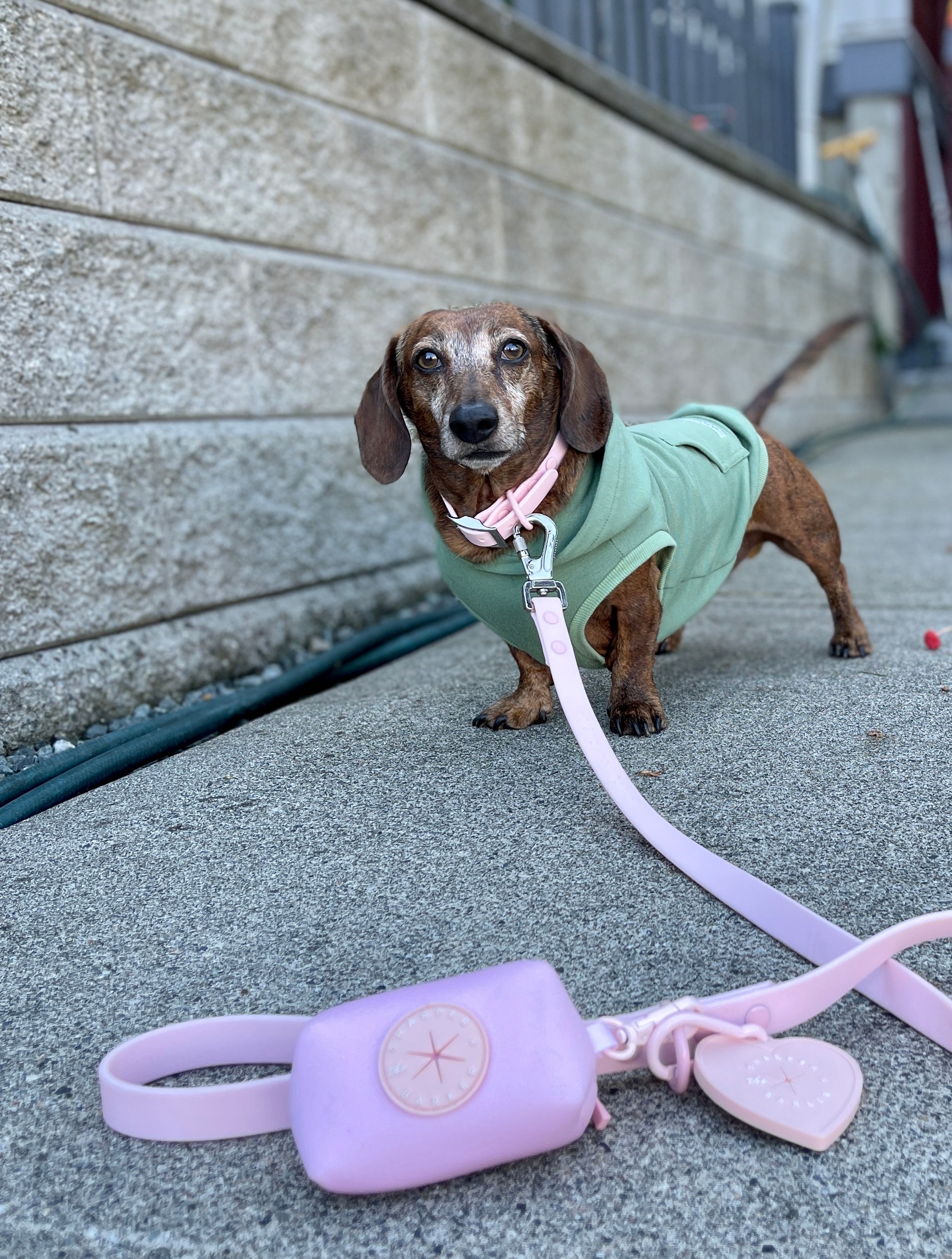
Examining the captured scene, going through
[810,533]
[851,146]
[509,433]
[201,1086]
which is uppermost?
[851,146]

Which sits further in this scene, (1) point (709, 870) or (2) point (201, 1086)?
(1) point (709, 870)

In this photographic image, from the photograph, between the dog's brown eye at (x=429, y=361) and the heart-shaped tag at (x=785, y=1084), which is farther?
the dog's brown eye at (x=429, y=361)

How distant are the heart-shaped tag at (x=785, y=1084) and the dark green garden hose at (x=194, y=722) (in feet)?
5.28

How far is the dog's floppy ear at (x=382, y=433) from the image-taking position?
254cm

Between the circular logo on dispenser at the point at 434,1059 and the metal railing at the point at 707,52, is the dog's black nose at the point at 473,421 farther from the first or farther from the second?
the metal railing at the point at 707,52

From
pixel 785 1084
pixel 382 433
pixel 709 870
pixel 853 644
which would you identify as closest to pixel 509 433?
pixel 382 433

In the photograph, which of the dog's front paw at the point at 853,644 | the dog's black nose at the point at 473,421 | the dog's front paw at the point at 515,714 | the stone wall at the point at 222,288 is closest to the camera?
the dog's black nose at the point at 473,421

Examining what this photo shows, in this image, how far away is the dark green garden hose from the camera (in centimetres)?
247

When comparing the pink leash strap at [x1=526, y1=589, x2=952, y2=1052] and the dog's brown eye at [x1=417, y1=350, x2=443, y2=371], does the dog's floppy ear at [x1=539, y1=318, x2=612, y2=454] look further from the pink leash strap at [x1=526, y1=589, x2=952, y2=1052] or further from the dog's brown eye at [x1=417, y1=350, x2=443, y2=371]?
the pink leash strap at [x1=526, y1=589, x2=952, y2=1052]

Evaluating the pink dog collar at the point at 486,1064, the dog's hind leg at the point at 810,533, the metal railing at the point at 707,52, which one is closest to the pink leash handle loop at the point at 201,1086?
the pink dog collar at the point at 486,1064

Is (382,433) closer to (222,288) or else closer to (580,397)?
(580,397)

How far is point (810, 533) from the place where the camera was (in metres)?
3.07

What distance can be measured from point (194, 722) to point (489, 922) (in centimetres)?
135

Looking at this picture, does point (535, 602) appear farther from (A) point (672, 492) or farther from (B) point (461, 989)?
(B) point (461, 989)
